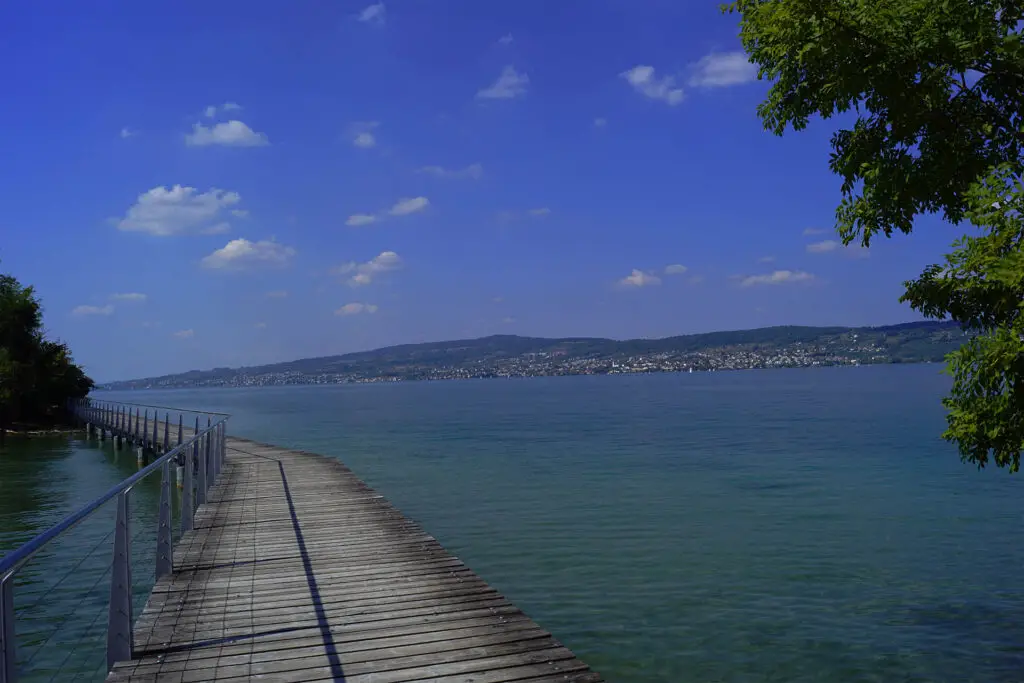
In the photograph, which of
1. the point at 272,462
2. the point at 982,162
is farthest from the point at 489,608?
the point at 272,462

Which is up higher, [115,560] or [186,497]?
[115,560]

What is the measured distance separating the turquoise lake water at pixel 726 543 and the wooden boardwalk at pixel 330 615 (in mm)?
2186

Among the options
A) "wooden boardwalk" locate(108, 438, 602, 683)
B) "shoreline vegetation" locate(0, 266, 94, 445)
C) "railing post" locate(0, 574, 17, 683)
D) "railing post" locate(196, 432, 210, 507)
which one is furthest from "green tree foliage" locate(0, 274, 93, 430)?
"railing post" locate(0, 574, 17, 683)

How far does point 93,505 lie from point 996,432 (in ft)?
23.6

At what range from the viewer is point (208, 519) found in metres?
12.1

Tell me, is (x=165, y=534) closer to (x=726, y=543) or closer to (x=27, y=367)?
(x=726, y=543)

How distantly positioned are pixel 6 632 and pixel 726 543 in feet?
44.5

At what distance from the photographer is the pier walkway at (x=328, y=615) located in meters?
5.64

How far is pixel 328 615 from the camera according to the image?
275 inches

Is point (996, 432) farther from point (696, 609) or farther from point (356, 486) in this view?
point (356, 486)

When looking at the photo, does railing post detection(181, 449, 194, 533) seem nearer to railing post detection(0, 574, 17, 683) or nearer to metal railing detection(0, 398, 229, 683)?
metal railing detection(0, 398, 229, 683)

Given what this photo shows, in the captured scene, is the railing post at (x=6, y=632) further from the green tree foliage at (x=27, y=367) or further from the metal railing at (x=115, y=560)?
the green tree foliage at (x=27, y=367)

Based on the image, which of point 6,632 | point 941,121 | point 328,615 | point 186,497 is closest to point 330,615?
point 328,615

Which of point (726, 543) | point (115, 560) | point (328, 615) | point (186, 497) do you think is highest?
point (115, 560)
